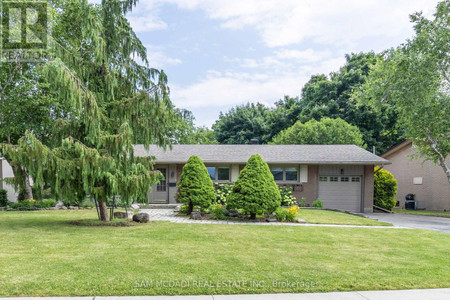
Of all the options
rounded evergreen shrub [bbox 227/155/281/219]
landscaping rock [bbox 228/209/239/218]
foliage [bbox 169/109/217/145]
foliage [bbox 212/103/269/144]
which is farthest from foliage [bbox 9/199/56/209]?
foliage [bbox 212/103/269/144]

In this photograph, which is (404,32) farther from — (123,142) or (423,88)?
(123,142)

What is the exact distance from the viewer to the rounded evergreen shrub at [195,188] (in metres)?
11.2

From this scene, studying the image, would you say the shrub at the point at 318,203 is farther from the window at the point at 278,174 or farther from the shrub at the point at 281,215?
the shrub at the point at 281,215

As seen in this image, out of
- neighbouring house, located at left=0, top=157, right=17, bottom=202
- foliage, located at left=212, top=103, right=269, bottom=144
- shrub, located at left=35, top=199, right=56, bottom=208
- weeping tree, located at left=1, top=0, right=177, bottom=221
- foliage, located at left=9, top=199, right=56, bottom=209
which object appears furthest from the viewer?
foliage, located at left=212, top=103, right=269, bottom=144

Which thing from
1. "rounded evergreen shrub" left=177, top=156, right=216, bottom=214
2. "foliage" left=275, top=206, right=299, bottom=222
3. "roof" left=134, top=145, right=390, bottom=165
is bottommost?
"foliage" left=275, top=206, right=299, bottom=222

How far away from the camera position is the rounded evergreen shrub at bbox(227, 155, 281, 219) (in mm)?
9961

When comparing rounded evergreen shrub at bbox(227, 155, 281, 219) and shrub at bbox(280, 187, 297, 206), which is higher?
rounded evergreen shrub at bbox(227, 155, 281, 219)

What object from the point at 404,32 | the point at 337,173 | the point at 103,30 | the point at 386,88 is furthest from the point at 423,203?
the point at 103,30

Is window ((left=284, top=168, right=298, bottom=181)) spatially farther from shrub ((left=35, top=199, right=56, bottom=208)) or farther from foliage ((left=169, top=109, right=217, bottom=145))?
foliage ((left=169, top=109, right=217, bottom=145))

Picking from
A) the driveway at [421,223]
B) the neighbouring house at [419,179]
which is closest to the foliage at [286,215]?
the driveway at [421,223]

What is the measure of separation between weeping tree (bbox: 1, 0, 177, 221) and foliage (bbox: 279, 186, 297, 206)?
717 cm

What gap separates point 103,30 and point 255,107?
988 inches

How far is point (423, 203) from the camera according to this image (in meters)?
18.9

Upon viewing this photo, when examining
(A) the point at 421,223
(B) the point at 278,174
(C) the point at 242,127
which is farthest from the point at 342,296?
(C) the point at 242,127
